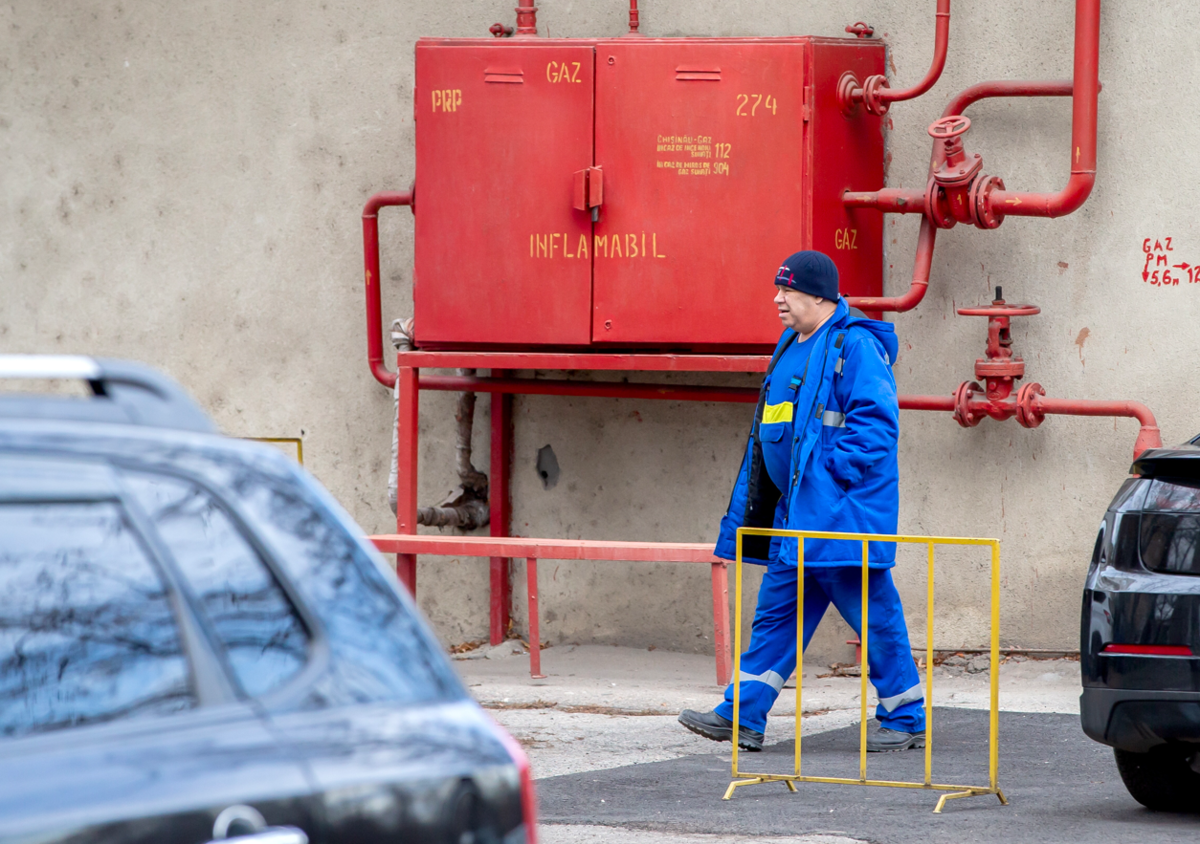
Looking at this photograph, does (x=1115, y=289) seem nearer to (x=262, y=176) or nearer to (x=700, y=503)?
(x=700, y=503)

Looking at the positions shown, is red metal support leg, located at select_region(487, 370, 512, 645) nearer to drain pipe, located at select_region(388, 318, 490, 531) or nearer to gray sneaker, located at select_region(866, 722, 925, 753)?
drain pipe, located at select_region(388, 318, 490, 531)

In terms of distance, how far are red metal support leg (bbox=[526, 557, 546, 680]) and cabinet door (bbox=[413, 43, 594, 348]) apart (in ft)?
3.58

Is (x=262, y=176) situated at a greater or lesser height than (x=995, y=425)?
greater

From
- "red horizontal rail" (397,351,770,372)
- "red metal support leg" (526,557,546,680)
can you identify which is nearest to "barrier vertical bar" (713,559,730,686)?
"red metal support leg" (526,557,546,680)

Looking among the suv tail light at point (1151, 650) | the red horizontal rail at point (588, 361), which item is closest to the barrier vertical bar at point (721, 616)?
the red horizontal rail at point (588, 361)

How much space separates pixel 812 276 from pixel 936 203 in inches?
68.6

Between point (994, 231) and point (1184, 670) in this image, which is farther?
point (994, 231)

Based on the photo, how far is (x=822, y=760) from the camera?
5.78m

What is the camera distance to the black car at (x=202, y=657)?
184 centimetres

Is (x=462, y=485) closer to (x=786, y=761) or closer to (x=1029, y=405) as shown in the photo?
(x=1029, y=405)

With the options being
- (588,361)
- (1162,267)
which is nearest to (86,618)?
(588,361)

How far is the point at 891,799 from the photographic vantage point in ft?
16.9

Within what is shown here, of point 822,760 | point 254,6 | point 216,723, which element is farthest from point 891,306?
point 216,723

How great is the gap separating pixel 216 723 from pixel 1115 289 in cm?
640
